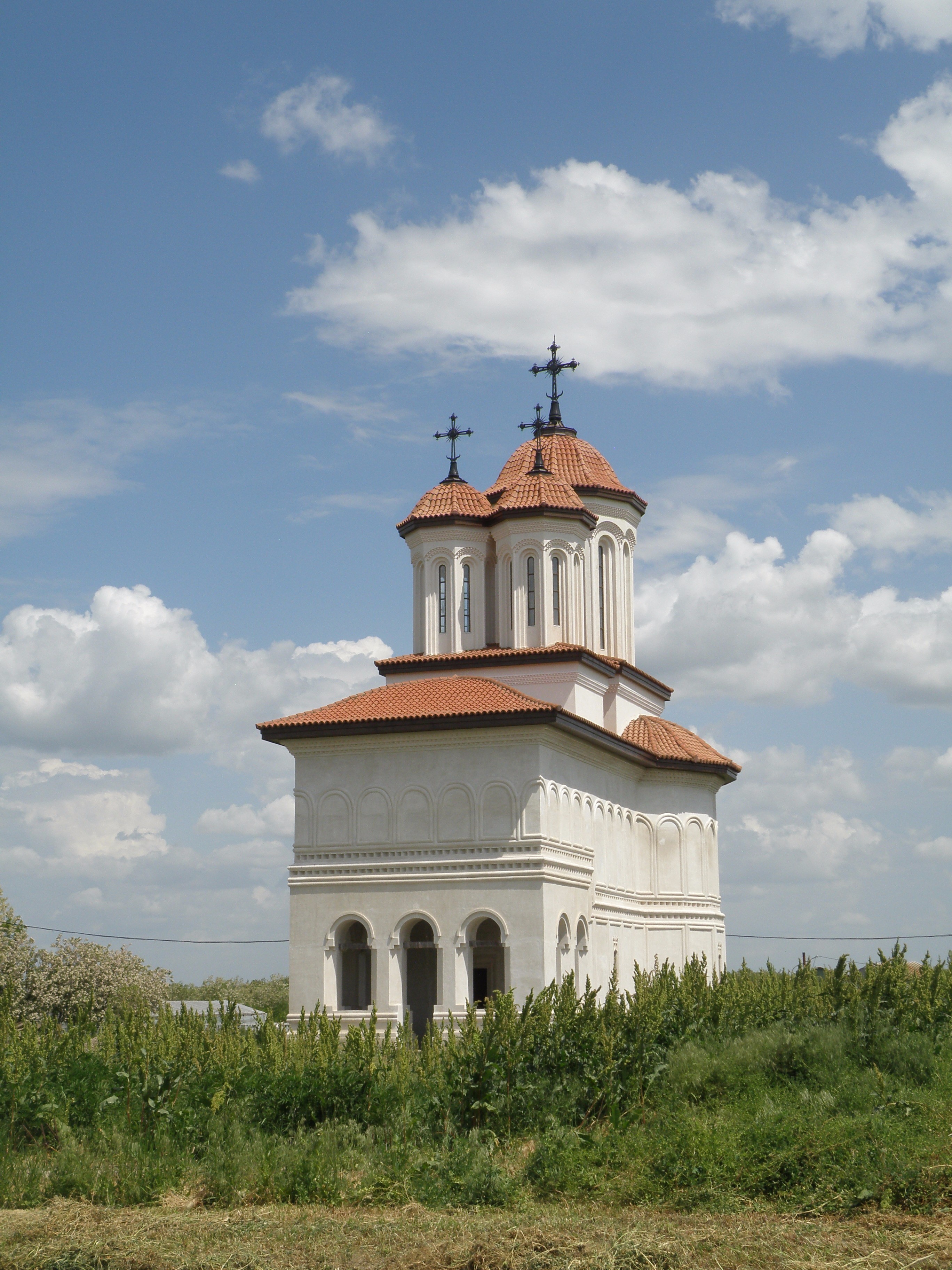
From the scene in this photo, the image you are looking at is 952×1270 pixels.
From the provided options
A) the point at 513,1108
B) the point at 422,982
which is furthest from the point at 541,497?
the point at 513,1108

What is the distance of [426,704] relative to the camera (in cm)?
2959

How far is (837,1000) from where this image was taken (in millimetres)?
21141

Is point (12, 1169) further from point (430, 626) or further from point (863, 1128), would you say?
point (430, 626)

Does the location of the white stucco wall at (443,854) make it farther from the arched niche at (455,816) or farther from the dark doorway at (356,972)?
the dark doorway at (356,972)

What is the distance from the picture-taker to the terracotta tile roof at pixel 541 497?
114 feet

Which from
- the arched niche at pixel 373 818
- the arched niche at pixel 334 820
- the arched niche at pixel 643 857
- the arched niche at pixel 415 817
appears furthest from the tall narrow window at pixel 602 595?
the arched niche at pixel 334 820

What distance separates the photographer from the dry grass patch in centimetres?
1041

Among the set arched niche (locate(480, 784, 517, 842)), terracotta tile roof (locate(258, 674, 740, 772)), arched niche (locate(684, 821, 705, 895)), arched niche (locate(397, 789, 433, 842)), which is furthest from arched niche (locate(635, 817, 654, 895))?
arched niche (locate(397, 789, 433, 842))

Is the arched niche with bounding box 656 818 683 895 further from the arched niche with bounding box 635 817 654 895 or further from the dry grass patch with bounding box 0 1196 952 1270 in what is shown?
the dry grass patch with bounding box 0 1196 952 1270

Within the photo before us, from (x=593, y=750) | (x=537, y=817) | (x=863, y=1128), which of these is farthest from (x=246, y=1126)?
(x=593, y=750)

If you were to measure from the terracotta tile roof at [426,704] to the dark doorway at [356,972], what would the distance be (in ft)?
A: 14.8

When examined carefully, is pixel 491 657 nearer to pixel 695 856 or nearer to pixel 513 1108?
pixel 695 856

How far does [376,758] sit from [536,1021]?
1312 cm

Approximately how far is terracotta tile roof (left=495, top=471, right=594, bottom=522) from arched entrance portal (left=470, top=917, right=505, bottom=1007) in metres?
10.4
